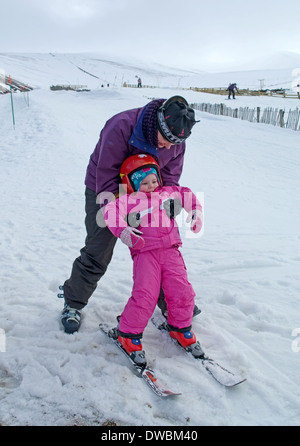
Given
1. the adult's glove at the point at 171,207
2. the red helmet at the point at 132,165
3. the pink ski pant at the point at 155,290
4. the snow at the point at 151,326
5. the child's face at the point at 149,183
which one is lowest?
the snow at the point at 151,326

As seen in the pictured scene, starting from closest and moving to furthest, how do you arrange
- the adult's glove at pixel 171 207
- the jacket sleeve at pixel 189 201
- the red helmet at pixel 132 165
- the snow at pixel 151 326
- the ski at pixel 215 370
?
the snow at pixel 151 326, the ski at pixel 215 370, the red helmet at pixel 132 165, the adult's glove at pixel 171 207, the jacket sleeve at pixel 189 201

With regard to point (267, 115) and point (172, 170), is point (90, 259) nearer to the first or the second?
point (172, 170)

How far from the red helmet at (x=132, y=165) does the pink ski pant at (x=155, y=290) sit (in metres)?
0.46

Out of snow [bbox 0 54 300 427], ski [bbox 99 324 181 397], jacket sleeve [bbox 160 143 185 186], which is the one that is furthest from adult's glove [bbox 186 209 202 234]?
ski [bbox 99 324 181 397]

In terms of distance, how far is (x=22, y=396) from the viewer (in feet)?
5.76

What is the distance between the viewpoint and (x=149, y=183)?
2162 mm

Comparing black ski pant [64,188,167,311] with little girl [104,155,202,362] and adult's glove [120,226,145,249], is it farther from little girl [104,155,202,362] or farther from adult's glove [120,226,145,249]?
adult's glove [120,226,145,249]

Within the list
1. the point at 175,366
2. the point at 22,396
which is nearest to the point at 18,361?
the point at 22,396

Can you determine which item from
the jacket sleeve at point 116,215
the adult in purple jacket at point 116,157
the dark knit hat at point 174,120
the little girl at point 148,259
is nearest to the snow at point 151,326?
the little girl at point 148,259

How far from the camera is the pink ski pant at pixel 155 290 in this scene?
204 cm

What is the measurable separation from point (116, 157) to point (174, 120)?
431 mm

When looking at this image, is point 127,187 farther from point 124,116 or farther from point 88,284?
point 88,284

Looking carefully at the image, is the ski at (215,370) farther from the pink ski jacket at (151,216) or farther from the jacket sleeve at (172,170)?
the jacket sleeve at (172,170)
